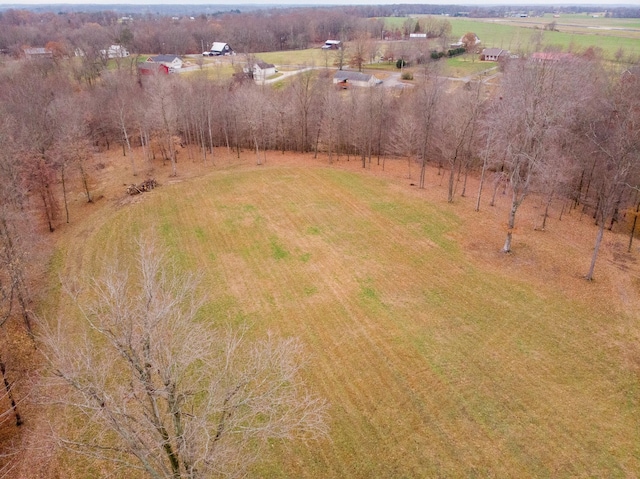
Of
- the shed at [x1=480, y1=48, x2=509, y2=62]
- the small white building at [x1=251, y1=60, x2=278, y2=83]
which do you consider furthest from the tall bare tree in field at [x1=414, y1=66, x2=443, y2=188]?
the shed at [x1=480, y1=48, x2=509, y2=62]

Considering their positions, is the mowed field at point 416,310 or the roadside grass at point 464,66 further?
the roadside grass at point 464,66

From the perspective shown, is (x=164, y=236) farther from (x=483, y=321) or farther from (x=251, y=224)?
(x=483, y=321)

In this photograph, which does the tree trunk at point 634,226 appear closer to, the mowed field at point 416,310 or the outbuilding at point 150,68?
the mowed field at point 416,310

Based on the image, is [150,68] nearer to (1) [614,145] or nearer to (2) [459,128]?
(2) [459,128]

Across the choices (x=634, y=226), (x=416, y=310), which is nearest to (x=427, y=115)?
(x=634, y=226)

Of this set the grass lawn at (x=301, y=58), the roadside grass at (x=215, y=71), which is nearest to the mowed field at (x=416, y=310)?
the roadside grass at (x=215, y=71)

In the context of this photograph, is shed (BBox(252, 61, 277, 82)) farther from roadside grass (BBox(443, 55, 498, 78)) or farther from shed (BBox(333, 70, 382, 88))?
roadside grass (BBox(443, 55, 498, 78))

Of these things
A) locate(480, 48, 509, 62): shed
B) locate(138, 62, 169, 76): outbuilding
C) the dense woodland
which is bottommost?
the dense woodland
